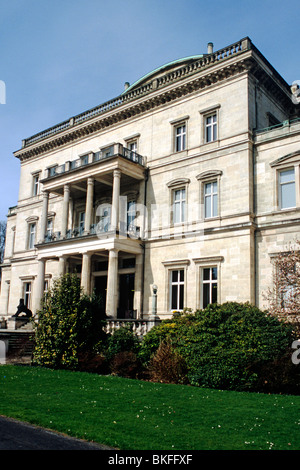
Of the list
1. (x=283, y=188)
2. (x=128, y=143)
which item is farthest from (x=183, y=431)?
(x=128, y=143)

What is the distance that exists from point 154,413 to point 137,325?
11840 mm

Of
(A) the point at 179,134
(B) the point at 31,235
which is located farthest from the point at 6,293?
(A) the point at 179,134

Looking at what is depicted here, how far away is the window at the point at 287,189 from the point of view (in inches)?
873

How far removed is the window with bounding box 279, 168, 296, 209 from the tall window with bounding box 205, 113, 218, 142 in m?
5.14

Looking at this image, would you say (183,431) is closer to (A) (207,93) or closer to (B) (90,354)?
(B) (90,354)

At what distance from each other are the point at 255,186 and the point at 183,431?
17.7 meters

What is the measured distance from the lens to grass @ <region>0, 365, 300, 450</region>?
721 cm

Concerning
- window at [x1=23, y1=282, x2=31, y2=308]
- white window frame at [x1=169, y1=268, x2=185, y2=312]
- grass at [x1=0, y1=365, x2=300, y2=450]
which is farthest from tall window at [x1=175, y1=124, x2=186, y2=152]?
window at [x1=23, y1=282, x2=31, y2=308]

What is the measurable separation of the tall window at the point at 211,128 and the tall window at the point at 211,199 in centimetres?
290

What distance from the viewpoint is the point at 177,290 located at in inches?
1011

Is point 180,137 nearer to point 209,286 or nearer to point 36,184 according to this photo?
point 209,286

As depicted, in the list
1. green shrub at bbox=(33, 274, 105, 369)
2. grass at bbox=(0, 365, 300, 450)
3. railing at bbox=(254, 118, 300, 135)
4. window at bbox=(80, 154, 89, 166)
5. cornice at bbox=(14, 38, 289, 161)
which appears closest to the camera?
grass at bbox=(0, 365, 300, 450)

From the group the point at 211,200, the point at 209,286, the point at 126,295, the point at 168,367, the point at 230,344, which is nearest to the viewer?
the point at 230,344

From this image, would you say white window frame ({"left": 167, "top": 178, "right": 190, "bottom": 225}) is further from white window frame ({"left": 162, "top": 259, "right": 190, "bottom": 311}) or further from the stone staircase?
the stone staircase
